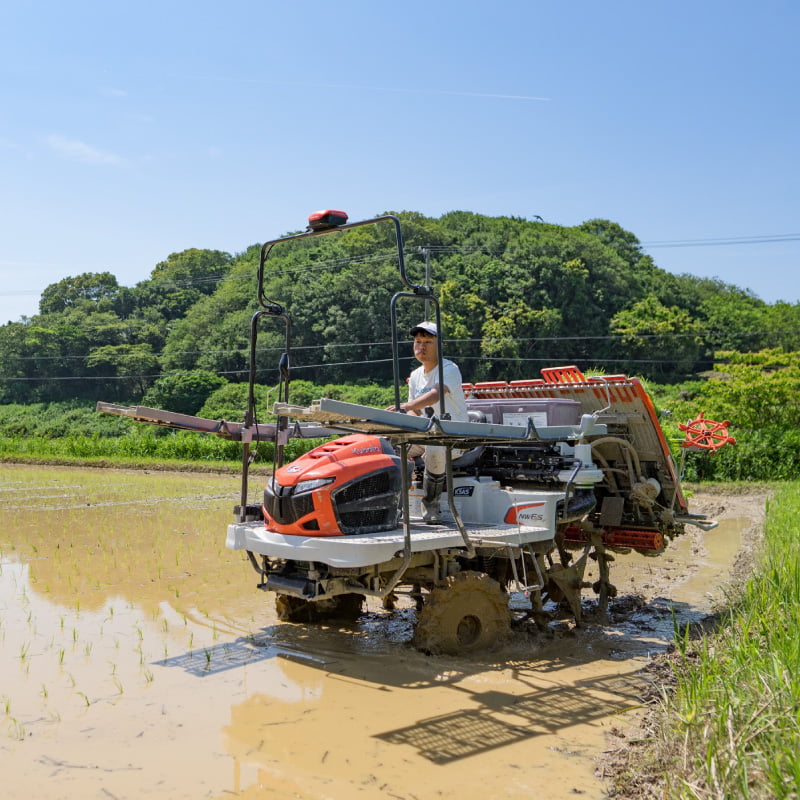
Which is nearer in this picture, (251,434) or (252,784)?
(252,784)

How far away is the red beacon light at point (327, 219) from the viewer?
17.3ft

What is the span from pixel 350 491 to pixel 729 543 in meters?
8.29

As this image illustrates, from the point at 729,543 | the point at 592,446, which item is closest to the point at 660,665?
the point at 592,446

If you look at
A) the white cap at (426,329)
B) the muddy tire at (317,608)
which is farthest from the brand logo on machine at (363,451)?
the muddy tire at (317,608)

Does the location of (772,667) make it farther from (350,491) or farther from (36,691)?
(36,691)

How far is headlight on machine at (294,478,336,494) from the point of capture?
219 inches

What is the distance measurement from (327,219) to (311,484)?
5.75 feet

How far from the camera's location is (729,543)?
1202 cm

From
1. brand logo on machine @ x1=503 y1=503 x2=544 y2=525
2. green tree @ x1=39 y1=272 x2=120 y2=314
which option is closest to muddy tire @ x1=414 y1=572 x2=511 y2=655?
brand logo on machine @ x1=503 y1=503 x2=544 y2=525

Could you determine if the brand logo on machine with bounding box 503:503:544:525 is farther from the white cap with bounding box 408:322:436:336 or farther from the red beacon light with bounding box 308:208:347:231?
the red beacon light with bounding box 308:208:347:231

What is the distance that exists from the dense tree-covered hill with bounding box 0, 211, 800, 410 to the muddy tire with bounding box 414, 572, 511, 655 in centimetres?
3656

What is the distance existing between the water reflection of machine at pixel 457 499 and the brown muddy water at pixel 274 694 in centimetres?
40

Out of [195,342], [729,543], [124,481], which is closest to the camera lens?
[729,543]

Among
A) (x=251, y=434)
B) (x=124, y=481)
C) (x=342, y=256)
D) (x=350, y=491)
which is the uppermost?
(x=342, y=256)
